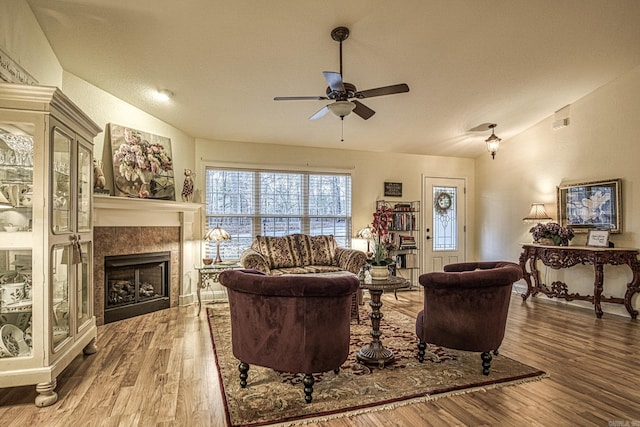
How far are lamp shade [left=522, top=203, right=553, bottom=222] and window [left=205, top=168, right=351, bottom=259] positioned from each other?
2.78 metres

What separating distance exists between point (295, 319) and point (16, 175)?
2.07 m

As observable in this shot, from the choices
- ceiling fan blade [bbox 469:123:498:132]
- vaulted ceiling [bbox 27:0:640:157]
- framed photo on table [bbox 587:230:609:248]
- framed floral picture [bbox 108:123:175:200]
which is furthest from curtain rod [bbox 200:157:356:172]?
framed photo on table [bbox 587:230:609:248]

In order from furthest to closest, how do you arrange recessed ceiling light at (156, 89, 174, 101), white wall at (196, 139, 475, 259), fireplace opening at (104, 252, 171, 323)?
1. white wall at (196, 139, 475, 259)
2. fireplace opening at (104, 252, 171, 323)
3. recessed ceiling light at (156, 89, 174, 101)

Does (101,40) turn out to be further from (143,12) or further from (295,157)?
(295,157)

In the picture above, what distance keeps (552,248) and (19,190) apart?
575 cm

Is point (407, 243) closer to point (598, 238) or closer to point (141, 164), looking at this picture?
point (598, 238)

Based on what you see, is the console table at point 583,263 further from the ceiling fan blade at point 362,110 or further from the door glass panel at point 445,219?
the ceiling fan blade at point 362,110

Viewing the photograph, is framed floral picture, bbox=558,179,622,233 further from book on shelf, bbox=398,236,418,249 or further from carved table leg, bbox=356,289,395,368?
carved table leg, bbox=356,289,395,368

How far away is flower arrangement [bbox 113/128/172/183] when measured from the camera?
4250mm

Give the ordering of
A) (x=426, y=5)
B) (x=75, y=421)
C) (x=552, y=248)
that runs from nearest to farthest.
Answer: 1. (x=75, y=421)
2. (x=426, y=5)
3. (x=552, y=248)

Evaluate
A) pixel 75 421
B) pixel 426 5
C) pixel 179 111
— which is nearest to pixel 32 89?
pixel 75 421

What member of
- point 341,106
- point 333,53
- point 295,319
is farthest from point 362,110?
point 295,319

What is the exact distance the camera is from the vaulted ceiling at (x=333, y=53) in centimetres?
291

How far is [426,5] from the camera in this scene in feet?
9.67
